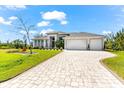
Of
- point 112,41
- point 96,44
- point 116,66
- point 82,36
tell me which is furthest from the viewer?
point 82,36

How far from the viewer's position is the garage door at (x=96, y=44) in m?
23.8

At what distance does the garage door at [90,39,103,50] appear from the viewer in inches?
937

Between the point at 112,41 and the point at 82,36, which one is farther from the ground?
the point at 82,36

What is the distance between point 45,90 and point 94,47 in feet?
67.3

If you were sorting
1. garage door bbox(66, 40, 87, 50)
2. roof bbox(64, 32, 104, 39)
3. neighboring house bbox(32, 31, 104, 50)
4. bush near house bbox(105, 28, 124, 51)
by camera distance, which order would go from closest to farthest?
bush near house bbox(105, 28, 124, 51)
neighboring house bbox(32, 31, 104, 50)
roof bbox(64, 32, 104, 39)
garage door bbox(66, 40, 87, 50)

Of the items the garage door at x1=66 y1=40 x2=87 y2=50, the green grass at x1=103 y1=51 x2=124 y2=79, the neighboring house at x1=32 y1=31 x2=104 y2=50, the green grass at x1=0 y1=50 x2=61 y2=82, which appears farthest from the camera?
the garage door at x1=66 y1=40 x2=87 y2=50

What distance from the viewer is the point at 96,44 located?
79.9 ft

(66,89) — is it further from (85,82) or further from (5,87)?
(5,87)

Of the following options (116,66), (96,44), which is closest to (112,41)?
(96,44)

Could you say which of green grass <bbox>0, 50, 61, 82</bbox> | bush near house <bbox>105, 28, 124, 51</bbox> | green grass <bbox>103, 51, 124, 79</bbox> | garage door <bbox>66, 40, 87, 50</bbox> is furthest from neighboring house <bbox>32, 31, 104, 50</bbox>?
green grass <bbox>103, 51, 124, 79</bbox>

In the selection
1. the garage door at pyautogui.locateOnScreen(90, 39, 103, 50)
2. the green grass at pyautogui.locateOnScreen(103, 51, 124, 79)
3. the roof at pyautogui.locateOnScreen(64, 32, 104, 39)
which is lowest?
the green grass at pyautogui.locateOnScreen(103, 51, 124, 79)

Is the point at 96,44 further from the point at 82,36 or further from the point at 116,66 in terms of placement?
the point at 116,66

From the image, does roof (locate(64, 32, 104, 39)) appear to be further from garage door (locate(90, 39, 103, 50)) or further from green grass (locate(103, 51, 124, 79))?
green grass (locate(103, 51, 124, 79))
